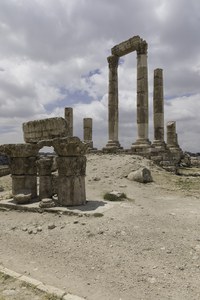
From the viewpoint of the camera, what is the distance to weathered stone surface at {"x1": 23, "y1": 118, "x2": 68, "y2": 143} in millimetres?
9828

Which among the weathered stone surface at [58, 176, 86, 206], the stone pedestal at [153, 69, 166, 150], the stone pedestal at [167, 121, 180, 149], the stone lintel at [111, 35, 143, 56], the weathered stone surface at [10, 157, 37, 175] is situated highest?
the stone lintel at [111, 35, 143, 56]

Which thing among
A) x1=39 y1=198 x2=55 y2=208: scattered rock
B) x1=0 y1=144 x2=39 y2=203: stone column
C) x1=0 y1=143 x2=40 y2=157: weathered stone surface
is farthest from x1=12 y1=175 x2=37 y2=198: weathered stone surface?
x1=39 y1=198 x2=55 y2=208: scattered rock

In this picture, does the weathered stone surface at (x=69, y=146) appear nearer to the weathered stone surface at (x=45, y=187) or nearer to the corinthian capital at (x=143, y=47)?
the weathered stone surface at (x=45, y=187)

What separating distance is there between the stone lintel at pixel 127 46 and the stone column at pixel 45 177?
49.6ft

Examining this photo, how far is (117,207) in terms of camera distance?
8594 mm

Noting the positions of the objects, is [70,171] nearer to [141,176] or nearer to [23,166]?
[23,166]

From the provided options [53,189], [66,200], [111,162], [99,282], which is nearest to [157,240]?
[99,282]

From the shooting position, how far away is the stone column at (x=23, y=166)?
10.3 m

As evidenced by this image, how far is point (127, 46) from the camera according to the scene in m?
22.7

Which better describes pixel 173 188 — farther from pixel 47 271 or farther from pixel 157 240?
pixel 47 271

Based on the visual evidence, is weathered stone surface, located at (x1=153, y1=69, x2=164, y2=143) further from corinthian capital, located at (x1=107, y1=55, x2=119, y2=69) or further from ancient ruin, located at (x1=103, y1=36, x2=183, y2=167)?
corinthian capital, located at (x1=107, y1=55, x2=119, y2=69)

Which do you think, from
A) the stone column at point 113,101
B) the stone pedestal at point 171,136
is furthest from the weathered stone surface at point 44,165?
the stone pedestal at point 171,136

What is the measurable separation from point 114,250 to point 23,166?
5658 millimetres

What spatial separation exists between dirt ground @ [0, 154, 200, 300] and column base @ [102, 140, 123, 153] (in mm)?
13667
